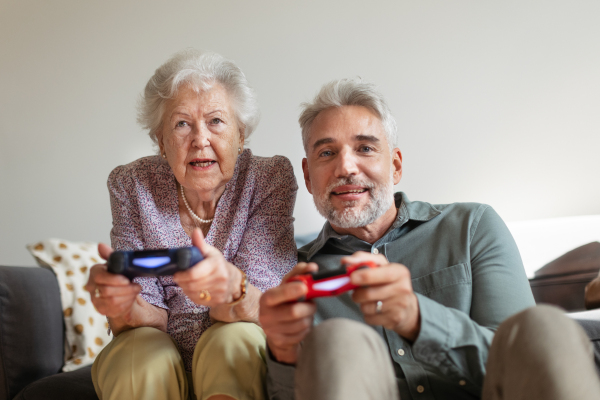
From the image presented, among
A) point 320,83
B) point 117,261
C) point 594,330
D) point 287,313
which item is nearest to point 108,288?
point 117,261

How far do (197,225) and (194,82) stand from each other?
1.39ft

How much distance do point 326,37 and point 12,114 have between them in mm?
1661

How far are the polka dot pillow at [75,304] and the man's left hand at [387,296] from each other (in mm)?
1270

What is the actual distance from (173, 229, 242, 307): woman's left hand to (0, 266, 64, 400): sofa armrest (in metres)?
0.89

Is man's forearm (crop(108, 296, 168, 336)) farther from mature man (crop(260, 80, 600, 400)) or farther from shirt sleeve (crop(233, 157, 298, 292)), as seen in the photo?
mature man (crop(260, 80, 600, 400))

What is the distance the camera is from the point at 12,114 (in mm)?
2479

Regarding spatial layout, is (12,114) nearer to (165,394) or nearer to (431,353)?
(165,394)

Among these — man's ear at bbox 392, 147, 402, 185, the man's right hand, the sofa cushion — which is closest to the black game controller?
the man's right hand

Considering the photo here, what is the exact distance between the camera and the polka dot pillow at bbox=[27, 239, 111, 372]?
1.71m

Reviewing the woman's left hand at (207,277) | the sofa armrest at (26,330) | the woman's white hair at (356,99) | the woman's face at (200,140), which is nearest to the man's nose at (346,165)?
the woman's white hair at (356,99)

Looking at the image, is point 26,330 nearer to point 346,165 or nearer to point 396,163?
point 346,165

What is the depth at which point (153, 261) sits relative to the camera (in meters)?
0.85

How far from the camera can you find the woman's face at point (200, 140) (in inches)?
53.6

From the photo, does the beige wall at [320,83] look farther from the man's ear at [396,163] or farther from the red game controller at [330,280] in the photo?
the red game controller at [330,280]
